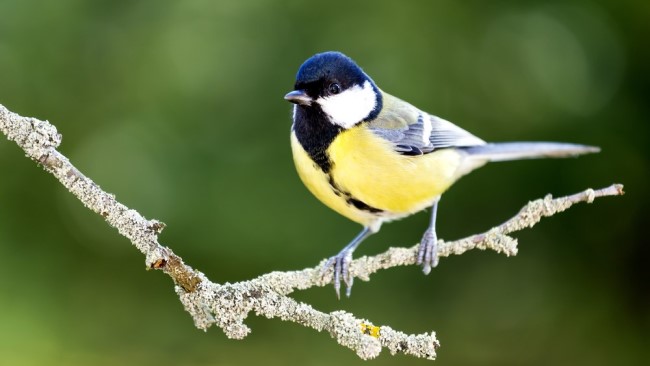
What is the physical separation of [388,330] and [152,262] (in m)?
0.49

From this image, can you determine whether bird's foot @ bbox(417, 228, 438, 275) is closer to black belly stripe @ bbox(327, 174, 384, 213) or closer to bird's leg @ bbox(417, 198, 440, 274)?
bird's leg @ bbox(417, 198, 440, 274)

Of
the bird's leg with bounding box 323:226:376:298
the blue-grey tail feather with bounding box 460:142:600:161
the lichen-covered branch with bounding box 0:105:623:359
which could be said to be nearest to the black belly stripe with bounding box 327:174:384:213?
the bird's leg with bounding box 323:226:376:298

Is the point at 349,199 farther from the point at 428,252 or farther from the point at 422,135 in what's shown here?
the point at 422,135

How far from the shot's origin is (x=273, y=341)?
148 inches

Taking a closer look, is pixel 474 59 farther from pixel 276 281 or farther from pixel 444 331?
pixel 276 281

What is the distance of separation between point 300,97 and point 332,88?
117mm

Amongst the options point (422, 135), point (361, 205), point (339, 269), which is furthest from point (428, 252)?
point (422, 135)

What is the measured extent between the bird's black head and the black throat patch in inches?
0.5

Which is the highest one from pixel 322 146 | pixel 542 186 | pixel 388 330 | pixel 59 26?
pixel 59 26

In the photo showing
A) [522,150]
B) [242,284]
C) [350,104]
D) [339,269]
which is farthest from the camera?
[522,150]

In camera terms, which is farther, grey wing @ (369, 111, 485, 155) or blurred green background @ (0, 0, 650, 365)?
blurred green background @ (0, 0, 650, 365)

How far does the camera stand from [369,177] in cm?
224

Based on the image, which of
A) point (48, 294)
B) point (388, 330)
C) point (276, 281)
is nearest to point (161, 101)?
point (48, 294)

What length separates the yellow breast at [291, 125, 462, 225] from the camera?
2.22 metres
